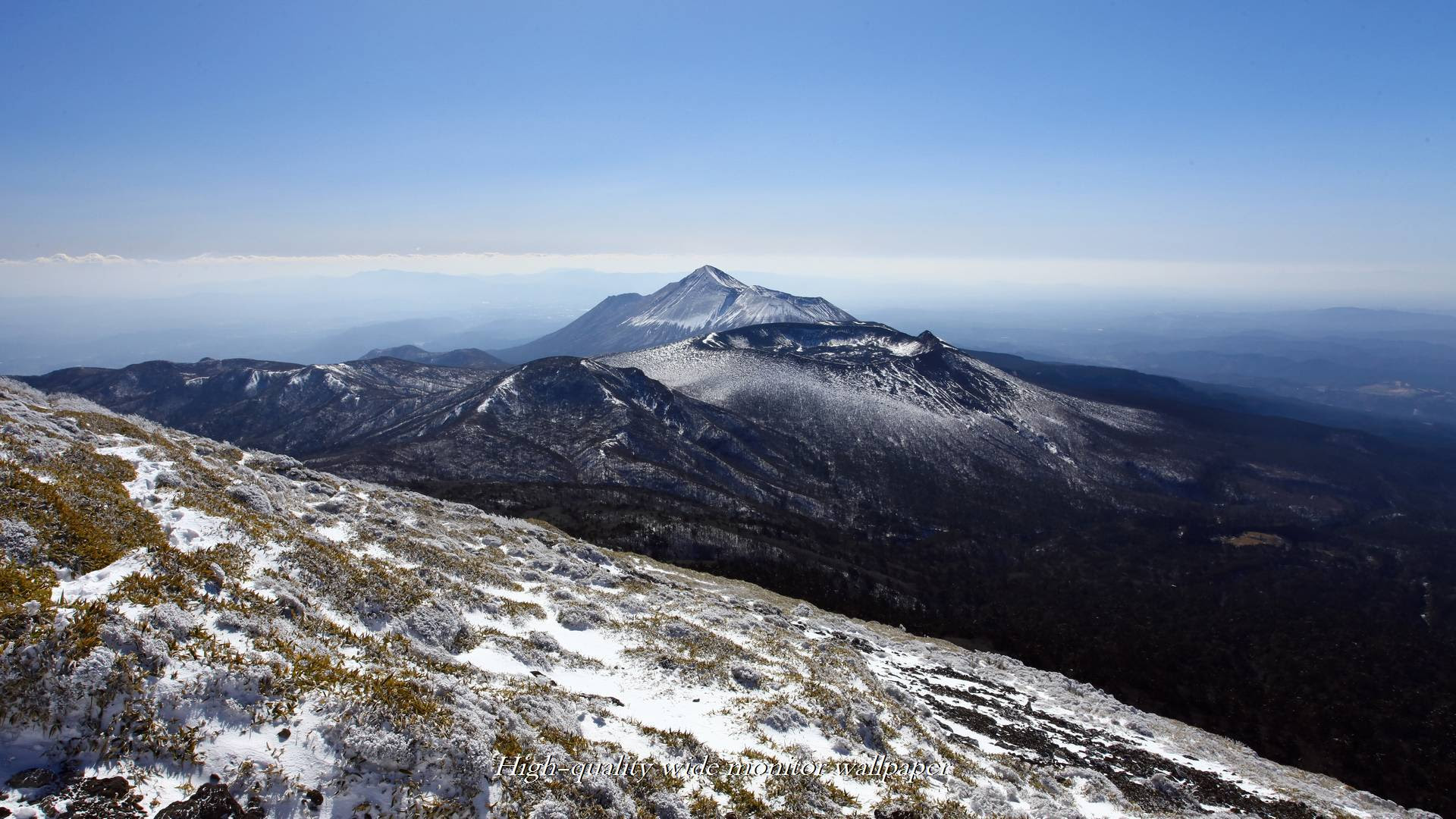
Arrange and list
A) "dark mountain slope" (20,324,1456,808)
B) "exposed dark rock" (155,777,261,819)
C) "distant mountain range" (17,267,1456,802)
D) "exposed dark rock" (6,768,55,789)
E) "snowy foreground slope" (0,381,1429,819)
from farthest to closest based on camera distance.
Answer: "distant mountain range" (17,267,1456,802)
"dark mountain slope" (20,324,1456,808)
"snowy foreground slope" (0,381,1429,819)
"exposed dark rock" (155,777,261,819)
"exposed dark rock" (6,768,55,789)

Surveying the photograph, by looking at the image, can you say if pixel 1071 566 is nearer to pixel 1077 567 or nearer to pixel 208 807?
pixel 1077 567

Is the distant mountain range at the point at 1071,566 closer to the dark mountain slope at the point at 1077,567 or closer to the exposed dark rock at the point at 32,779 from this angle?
the dark mountain slope at the point at 1077,567

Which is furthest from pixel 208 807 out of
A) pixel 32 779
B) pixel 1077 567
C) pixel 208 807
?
pixel 1077 567

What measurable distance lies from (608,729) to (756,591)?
55.9 metres

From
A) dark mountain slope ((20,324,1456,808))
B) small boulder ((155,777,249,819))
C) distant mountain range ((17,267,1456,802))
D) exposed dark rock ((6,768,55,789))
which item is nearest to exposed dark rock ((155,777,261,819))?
small boulder ((155,777,249,819))

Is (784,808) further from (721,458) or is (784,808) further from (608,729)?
(721,458)

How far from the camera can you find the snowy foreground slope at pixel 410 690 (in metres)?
11.4

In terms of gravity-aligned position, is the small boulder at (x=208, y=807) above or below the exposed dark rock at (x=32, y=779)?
below

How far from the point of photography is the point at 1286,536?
7160 inches

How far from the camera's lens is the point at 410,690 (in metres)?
15.0

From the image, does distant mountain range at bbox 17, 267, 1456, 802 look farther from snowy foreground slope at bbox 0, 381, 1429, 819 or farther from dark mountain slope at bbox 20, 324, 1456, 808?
snowy foreground slope at bbox 0, 381, 1429, 819

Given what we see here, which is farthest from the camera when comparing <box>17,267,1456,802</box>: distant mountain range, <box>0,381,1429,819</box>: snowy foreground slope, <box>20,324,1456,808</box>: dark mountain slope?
<box>17,267,1456,802</box>: distant mountain range

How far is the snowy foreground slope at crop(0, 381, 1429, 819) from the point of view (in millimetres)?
11359

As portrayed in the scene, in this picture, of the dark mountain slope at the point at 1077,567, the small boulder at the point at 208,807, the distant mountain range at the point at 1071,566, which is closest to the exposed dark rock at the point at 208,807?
the small boulder at the point at 208,807
